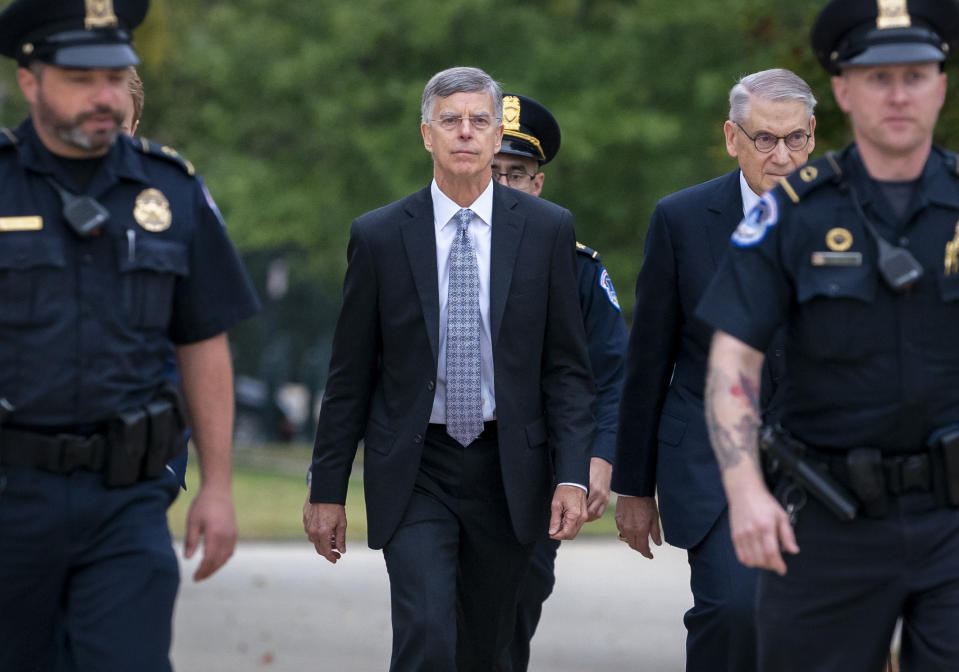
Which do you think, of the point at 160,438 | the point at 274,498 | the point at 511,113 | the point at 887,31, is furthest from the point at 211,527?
the point at 274,498

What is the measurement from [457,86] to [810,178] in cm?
185

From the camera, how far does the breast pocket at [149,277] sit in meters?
4.73

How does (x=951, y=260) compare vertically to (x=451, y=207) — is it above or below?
below

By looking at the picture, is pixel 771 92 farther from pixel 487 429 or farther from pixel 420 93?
pixel 420 93

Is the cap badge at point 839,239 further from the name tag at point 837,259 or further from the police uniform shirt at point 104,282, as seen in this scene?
the police uniform shirt at point 104,282

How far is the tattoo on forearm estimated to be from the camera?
4652 millimetres

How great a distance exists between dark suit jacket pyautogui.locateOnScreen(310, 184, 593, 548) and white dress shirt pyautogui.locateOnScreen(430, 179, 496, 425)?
0.04 m

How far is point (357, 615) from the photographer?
10.4 meters

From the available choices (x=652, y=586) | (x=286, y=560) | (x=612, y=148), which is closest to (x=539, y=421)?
(x=652, y=586)

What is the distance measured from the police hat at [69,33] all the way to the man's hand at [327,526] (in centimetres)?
199

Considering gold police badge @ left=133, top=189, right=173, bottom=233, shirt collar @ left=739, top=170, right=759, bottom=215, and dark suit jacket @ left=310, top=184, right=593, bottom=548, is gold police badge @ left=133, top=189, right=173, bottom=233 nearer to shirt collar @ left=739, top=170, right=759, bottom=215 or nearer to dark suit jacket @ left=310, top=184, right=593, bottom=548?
dark suit jacket @ left=310, top=184, right=593, bottom=548

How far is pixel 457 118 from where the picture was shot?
6.23 m

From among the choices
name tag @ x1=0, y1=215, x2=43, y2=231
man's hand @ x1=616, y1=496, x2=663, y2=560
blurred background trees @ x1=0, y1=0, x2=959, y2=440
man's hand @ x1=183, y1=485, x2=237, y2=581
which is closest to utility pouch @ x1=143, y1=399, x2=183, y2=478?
man's hand @ x1=183, y1=485, x2=237, y2=581

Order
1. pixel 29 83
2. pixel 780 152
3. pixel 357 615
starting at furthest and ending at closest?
pixel 357 615 → pixel 780 152 → pixel 29 83
